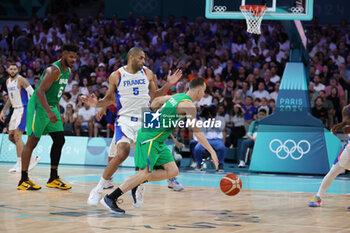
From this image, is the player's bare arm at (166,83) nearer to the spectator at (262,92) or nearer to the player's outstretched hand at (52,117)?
the player's outstretched hand at (52,117)

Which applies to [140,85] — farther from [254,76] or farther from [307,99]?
[254,76]

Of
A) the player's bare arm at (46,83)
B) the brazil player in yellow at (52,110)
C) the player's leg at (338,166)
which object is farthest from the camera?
the brazil player in yellow at (52,110)

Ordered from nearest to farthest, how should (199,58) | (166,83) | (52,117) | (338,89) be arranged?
(52,117) < (166,83) < (338,89) < (199,58)

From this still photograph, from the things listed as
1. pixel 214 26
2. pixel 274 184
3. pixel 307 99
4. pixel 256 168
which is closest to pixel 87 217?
pixel 274 184

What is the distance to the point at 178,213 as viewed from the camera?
6781 mm

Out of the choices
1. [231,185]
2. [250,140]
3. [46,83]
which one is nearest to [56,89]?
[46,83]

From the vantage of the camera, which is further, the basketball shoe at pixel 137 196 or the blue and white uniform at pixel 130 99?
the blue and white uniform at pixel 130 99

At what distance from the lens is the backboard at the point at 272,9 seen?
468 inches

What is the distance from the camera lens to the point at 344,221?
638 cm

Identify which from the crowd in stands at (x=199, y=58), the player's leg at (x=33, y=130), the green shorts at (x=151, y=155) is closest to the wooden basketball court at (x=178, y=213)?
the player's leg at (x=33, y=130)

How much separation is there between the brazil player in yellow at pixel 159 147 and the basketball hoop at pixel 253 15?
18.1 ft

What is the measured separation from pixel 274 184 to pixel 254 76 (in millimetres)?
6212

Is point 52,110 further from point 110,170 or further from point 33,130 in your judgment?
point 110,170

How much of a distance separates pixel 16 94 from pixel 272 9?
19.1 feet
